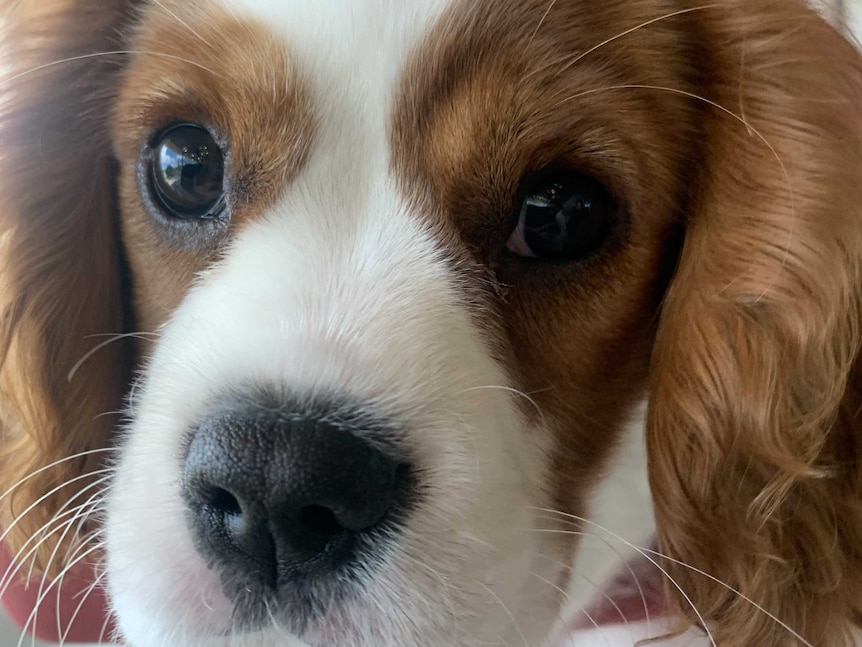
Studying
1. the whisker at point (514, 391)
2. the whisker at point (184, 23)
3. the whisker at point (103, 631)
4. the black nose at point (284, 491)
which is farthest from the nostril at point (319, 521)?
the whisker at point (103, 631)

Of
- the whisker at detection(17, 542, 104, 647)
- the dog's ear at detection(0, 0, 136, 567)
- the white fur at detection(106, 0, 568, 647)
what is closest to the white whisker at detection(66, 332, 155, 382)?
the dog's ear at detection(0, 0, 136, 567)

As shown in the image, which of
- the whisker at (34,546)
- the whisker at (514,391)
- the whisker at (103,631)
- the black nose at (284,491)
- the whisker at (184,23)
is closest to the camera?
the black nose at (284,491)

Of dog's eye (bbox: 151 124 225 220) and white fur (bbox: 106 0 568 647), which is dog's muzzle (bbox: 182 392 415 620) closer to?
white fur (bbox: 106 0 568 647)

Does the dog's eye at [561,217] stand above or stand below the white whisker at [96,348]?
above

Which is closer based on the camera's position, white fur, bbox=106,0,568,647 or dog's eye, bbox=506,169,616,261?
white fur, bbox=106,0,568,647

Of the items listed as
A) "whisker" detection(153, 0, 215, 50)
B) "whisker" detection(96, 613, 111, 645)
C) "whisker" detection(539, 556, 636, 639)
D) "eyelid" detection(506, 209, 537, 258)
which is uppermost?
"whisker" detection(153, 0, 215, 50)

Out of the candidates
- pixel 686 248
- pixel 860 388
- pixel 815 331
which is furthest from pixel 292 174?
pixel 860 388

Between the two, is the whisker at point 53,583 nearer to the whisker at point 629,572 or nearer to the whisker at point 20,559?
the whisker at point 20,559
